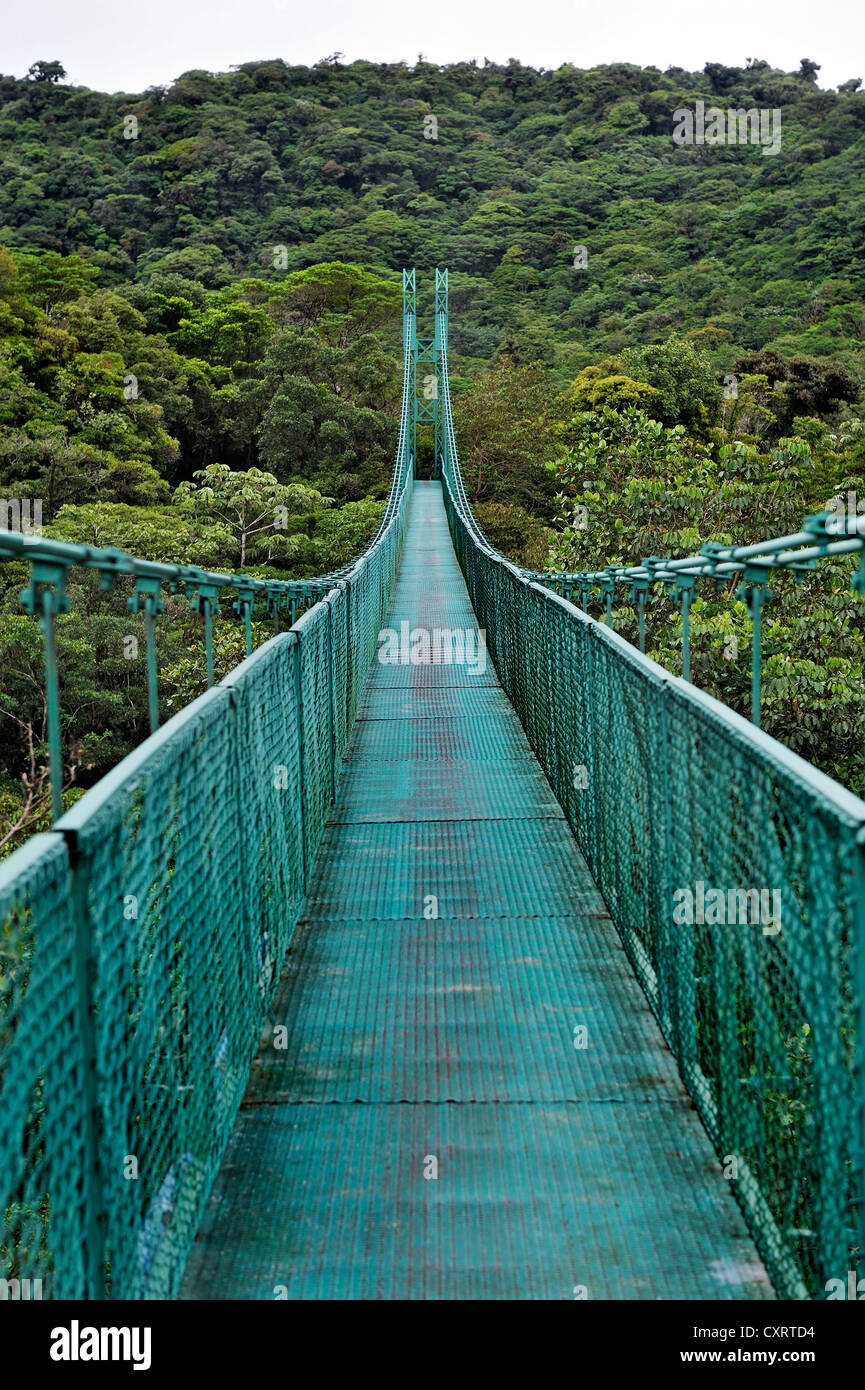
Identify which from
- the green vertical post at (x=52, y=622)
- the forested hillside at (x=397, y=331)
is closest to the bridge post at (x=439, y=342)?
the forested hillside at (x=397, y=331)

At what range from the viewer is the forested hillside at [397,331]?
506 inches

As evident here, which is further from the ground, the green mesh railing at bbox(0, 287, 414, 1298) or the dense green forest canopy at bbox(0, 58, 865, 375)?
the dense green forest canopy at bbox(0, 58, 865, 375)

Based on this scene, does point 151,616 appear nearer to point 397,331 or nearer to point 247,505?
point 247,505

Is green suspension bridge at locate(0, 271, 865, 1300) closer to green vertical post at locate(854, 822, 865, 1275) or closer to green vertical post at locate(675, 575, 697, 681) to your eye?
green vertical post at locate(854, 822, 865, 1275)

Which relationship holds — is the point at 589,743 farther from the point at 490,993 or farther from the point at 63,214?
the point at 63,214

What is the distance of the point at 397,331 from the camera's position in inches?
1721

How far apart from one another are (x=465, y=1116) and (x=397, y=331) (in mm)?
43468

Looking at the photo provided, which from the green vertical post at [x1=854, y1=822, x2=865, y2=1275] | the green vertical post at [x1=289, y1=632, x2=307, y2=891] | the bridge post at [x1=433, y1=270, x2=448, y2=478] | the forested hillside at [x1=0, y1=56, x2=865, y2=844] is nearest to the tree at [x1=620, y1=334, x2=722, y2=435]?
the forested hillside at [x1=0, y1=56, x2=865, y2=844]

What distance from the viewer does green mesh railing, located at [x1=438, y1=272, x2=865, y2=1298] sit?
1565 mm

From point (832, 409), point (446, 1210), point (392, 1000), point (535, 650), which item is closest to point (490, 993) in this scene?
point (392, 1000)

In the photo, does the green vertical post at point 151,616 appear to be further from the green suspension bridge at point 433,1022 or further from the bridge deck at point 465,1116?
the bridge deck at point 465,1116

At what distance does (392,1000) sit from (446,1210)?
3.14 feet

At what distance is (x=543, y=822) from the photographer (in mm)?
4734

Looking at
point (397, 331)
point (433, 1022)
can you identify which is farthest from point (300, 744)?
point (397, 331)
